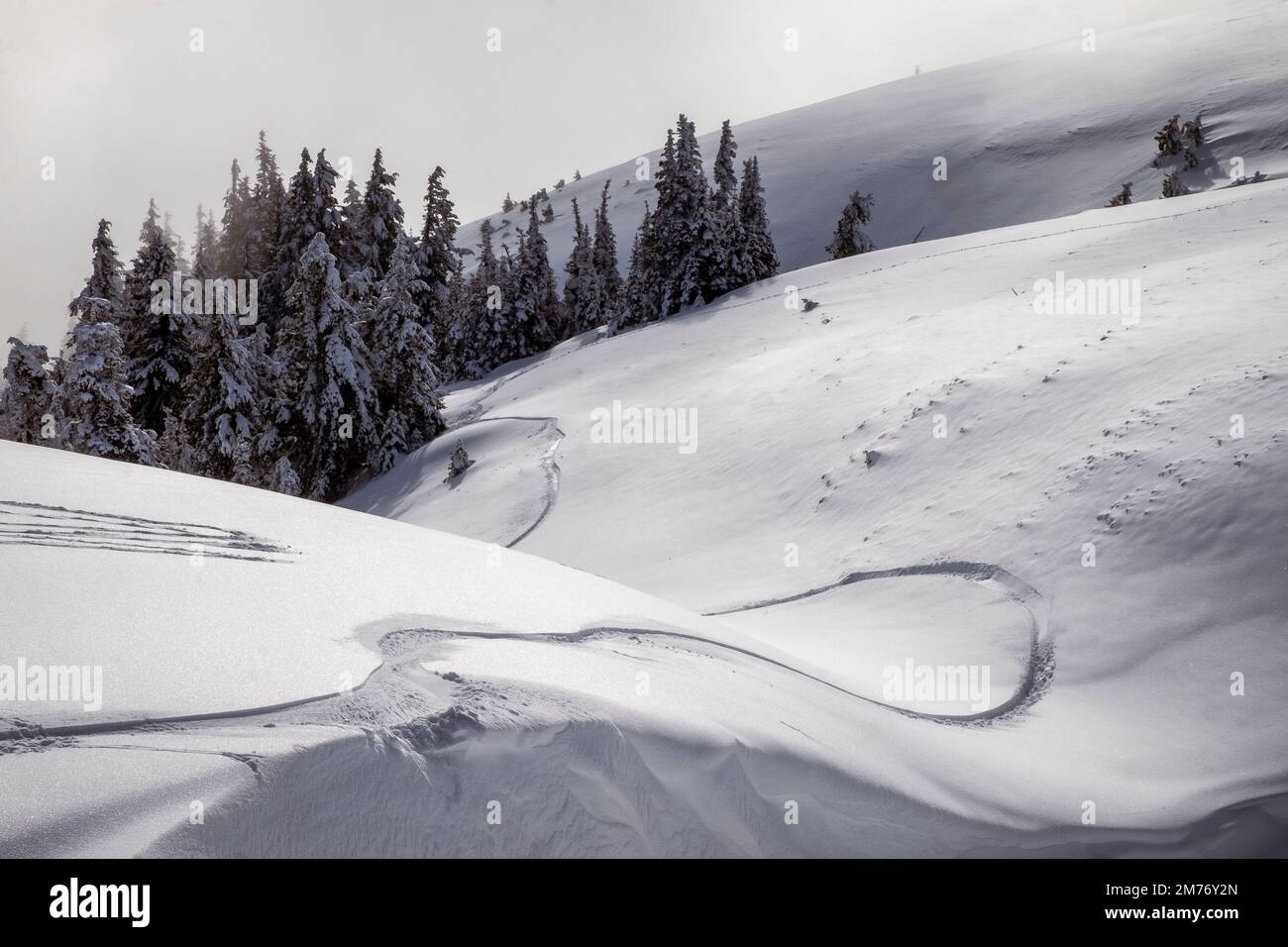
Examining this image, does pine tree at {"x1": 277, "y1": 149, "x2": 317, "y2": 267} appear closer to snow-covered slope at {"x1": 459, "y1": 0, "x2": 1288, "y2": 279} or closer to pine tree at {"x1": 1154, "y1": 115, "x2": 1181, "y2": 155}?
snow-covered slope at {"x1": 459, "y1": 0, "x2": 1288, "y2": 279}

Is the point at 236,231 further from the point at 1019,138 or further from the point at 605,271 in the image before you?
the point at 1019,138

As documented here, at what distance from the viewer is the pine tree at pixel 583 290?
2093 inches

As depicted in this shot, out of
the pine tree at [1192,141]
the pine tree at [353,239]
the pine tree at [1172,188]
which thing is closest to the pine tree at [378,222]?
the pine tree at [353,239]

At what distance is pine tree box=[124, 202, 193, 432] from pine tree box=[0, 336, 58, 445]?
587 cm

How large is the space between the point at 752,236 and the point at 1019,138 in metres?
38.4

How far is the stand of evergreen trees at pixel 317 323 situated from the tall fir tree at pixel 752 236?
0.41 feet

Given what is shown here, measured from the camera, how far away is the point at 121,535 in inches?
181

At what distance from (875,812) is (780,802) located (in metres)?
0.56

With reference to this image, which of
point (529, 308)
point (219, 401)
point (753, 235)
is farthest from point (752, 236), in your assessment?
point (219, 401)

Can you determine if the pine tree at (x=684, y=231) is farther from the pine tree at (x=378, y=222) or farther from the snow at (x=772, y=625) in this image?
the snow at (x=772, y=625)

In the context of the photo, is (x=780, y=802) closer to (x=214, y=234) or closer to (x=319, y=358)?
(x=319, y=358)

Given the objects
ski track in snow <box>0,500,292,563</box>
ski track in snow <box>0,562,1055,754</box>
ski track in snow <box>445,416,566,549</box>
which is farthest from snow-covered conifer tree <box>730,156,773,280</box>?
ski track in snow <box>0,500,292,563</box>

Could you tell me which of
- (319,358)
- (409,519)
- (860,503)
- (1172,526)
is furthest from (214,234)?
(1172,526)

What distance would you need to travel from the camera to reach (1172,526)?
324 inches
